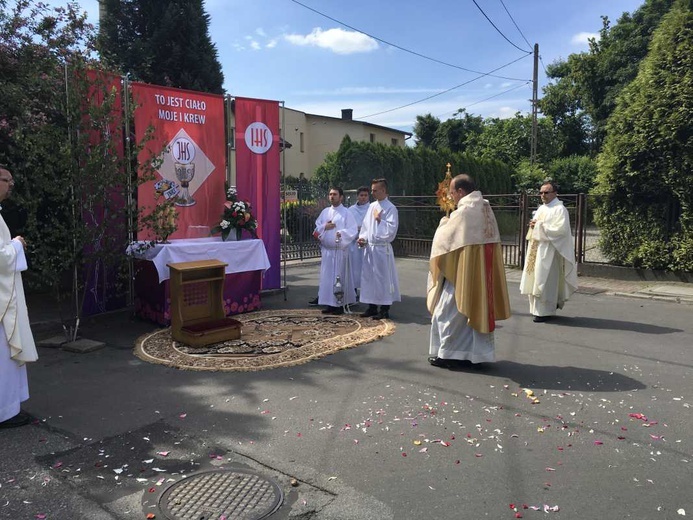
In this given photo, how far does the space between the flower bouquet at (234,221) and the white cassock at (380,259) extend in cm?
184

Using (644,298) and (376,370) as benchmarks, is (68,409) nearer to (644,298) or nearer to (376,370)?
(376,370)

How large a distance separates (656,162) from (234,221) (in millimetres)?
8702

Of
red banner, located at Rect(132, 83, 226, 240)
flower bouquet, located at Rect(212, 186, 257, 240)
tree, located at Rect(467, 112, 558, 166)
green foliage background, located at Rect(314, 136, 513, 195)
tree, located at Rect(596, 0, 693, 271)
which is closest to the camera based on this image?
red banner, located at Rect(132, 83, 226, 240)

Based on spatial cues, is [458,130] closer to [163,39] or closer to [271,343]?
[163,39]

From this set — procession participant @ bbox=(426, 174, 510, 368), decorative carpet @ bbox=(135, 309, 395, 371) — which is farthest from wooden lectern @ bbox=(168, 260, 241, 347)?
procession participant @ bbox=(426, 174, 510, 368)

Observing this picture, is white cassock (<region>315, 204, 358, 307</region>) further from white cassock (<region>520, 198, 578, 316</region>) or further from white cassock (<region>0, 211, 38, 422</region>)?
white cassock (<region>0, 211, 38, 422</region>)

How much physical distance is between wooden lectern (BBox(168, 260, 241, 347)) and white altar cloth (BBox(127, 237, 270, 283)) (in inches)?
8.1

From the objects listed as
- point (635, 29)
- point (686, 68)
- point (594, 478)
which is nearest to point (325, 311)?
point (594, 478)

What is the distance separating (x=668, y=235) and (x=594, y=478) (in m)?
9.66

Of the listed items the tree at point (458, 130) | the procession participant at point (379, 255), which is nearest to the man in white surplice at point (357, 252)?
the procession participant at point (379, 255)

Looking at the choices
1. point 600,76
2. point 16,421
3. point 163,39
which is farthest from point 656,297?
point 600,76

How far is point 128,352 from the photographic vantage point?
21.3 feet

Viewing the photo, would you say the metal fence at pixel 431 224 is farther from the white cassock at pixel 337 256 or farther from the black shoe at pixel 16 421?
the black shoe at pixel 16 421

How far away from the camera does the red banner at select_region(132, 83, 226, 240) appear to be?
793 centimetres
